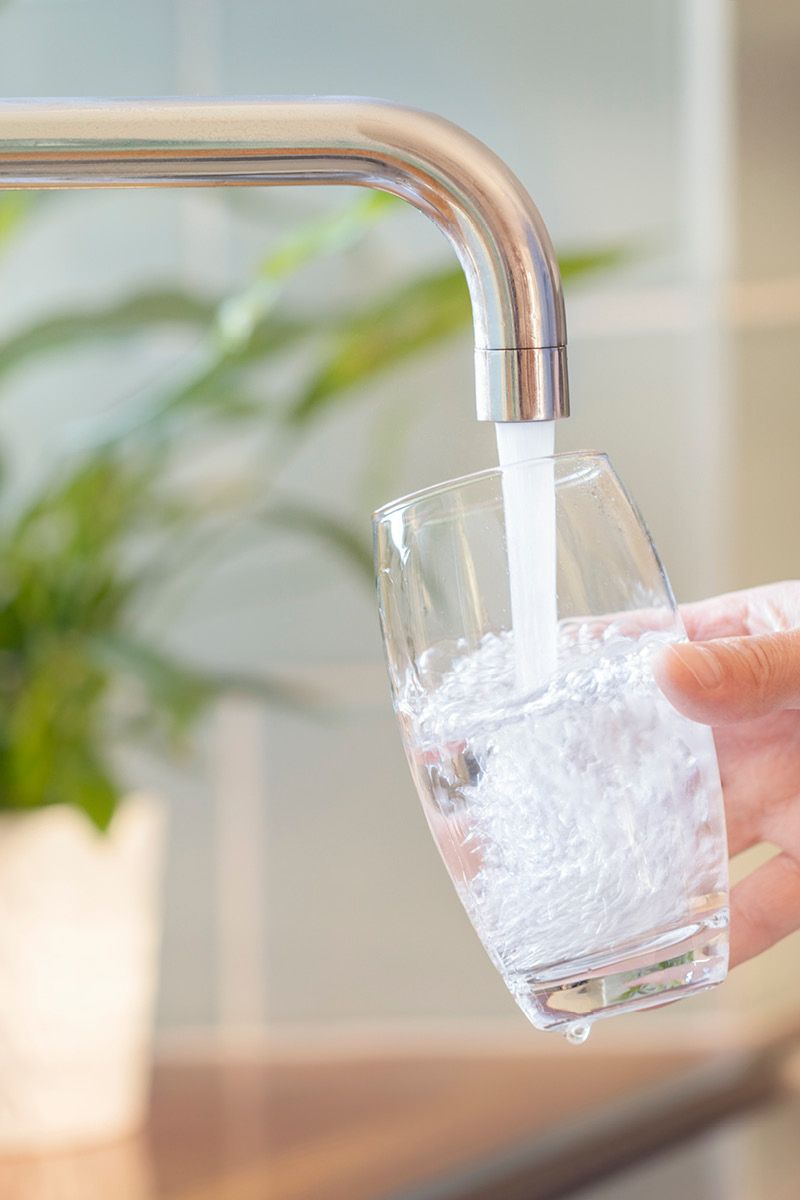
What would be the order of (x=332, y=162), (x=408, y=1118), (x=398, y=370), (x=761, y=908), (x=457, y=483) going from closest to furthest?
1. (x=332, y=162)
2. (x=457, y=483)
3. (x=761, y=908)
4. (x=408, y=1118)
5. (x=398, y=370)

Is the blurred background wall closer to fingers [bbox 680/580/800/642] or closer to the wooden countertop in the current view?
the wooden countertop

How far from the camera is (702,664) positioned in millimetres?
430

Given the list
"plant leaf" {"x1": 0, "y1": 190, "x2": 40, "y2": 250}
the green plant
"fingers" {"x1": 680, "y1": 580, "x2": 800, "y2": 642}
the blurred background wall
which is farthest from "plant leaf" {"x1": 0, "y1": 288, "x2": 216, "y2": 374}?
"fingers" {"x1": 680, "y1": 580, "x2": 800, "y2": 642}

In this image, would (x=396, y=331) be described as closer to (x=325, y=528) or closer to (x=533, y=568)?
(x=325, y=528)

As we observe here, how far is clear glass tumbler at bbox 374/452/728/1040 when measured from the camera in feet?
1.39

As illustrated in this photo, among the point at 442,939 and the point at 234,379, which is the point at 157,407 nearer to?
the point at 234,379

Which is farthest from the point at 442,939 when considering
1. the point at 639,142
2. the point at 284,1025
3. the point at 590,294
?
the point at 639,142

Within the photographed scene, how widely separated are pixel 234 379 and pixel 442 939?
2.01 ft

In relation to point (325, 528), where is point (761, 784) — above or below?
below

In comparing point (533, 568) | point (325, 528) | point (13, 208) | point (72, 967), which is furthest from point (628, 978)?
point (13, 208)

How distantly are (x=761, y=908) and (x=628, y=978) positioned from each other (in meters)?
0.17

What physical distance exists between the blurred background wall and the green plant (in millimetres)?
222

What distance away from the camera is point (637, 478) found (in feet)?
4.45

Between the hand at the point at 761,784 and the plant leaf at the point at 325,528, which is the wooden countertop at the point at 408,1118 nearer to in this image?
the plant leaf at the point at 325,528
